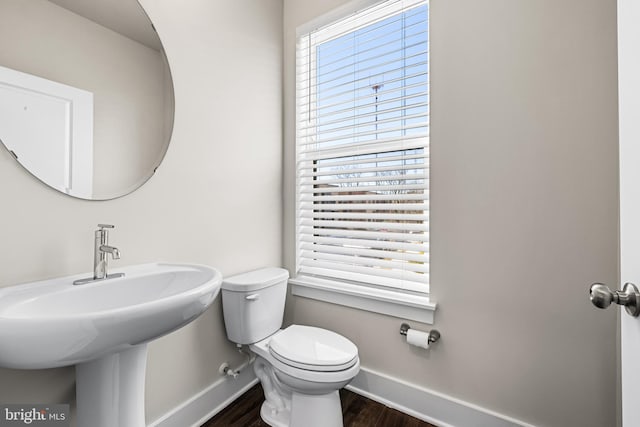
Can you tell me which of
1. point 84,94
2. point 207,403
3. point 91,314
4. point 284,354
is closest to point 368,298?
point 284,354

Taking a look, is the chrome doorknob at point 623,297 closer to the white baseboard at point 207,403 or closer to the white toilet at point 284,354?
the white toilet at point 284,354

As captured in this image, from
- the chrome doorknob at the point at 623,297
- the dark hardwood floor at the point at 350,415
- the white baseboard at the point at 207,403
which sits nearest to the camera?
the chrome doorknob at the point at 623,297

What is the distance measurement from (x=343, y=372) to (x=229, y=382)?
2.38 ft

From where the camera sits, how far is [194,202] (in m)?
1.42

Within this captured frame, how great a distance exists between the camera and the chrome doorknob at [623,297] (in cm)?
56

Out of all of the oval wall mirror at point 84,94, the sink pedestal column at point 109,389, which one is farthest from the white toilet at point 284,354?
the oval wall mirror at point 84,94

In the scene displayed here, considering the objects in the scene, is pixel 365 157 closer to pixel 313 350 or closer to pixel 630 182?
pixel 313 350

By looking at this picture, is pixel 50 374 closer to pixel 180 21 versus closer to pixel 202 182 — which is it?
pixel 202 182

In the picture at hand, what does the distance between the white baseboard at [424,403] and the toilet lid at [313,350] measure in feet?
1.39

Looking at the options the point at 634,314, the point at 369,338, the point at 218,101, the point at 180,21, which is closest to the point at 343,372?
the point at 369,338

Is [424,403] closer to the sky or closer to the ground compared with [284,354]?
closer to the ground

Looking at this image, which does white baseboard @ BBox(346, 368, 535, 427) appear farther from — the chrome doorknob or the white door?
the chrome doorknob

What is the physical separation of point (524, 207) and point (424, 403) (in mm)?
1039

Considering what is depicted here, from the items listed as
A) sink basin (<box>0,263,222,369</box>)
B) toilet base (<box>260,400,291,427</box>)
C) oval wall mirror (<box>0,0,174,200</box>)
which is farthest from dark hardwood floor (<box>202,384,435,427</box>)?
oval wall mirror (<box>0,0,174,200</box>)
